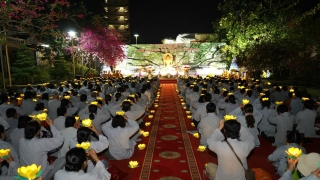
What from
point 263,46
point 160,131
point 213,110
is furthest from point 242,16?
point 213,110

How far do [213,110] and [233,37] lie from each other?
19.7 metres

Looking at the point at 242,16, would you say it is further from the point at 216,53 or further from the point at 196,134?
the point at 196,134

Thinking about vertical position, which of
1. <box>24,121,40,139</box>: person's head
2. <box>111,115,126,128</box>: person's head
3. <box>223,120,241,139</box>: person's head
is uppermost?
<box>223,120,241,139</box>: person's head

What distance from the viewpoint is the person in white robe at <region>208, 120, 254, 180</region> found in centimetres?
367

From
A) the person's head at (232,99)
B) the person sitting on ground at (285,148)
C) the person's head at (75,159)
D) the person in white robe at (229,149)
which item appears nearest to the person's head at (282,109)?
the person's head at (232,99)

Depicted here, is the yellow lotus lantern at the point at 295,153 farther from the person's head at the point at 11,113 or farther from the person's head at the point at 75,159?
the person's head at the point at 11,113

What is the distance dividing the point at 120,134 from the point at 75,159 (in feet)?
8.63

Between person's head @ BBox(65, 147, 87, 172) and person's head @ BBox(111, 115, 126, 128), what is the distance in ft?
7.89

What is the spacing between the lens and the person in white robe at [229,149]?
367 centimetres

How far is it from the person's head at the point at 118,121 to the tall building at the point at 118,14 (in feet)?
148

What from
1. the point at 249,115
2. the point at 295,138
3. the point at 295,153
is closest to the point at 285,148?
the point at 295,138

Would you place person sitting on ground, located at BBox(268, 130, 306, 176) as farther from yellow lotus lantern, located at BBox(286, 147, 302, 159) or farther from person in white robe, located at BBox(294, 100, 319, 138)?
person in white robe, located at BBox(294, 100, 319, 138)

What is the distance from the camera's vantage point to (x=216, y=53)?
30828 mm

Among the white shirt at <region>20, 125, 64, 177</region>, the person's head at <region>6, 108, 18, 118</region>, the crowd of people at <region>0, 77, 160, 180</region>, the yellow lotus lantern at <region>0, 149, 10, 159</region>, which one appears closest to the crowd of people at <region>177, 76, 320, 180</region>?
the crowd of people at <region>0, 77, 160, 180</region>
